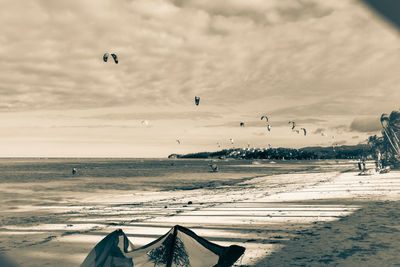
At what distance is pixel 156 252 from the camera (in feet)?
17.4

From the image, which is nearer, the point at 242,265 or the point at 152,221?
the point at 242,265

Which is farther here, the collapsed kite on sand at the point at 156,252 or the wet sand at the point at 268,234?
the wet sand at the point at 268,234

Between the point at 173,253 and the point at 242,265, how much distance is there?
7.51 feet

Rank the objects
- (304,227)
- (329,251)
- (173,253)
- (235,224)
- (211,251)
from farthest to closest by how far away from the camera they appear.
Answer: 1. (235,224)
2. (304,227)
3. (329,251)
4. (211,251)
5. (173,253)

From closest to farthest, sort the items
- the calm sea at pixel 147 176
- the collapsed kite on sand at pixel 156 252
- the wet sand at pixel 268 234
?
the collapsed kite on sand at pixel 156 252 < the wet sand at pixel 268 234 < the calm sea at pixel 147 176

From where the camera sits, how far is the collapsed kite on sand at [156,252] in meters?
5.24

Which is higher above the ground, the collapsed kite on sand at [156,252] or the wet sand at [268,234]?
the collapsed kite on sand at [156,252]

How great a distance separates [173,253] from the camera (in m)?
5.21

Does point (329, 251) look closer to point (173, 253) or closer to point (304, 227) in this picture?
point (304, 227)

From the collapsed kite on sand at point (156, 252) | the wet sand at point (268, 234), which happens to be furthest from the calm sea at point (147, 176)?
the collapsed kite on sand at point (156, 252)

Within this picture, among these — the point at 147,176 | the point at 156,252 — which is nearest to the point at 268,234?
the point at 156,252

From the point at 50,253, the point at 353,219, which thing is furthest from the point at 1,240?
the point at 353,219

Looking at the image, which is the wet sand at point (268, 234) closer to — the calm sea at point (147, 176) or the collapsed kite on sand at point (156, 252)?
the collapsed kite on sand at point (156, 252)

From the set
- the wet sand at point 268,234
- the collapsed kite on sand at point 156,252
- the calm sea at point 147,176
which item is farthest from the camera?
the calm sea at point 147,176
